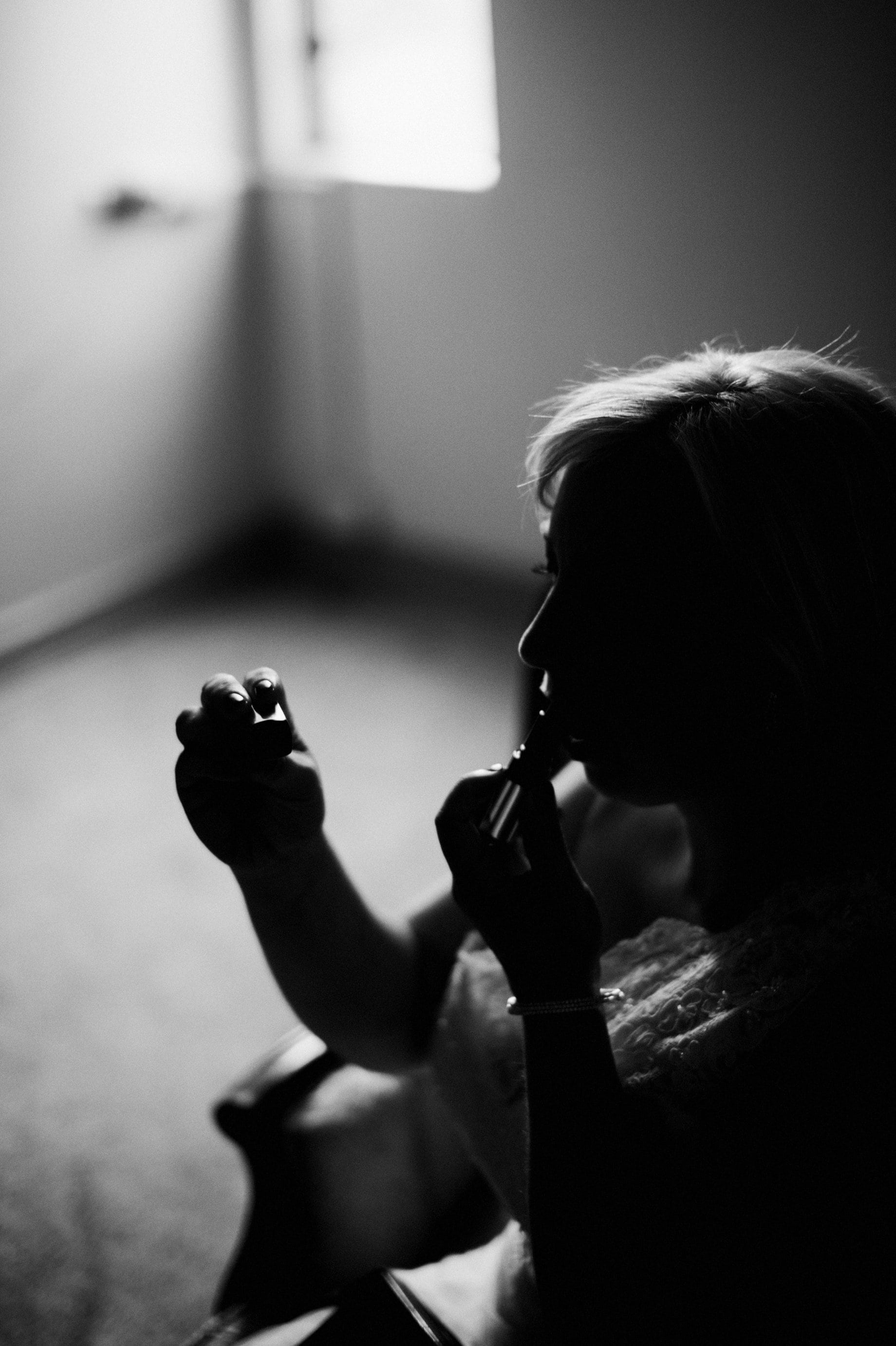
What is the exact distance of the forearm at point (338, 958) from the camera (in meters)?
1.03

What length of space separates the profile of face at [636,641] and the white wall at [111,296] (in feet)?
8.19

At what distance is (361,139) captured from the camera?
137 inches

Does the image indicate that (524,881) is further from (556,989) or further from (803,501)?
(803,501)

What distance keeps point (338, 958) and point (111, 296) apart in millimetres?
2586

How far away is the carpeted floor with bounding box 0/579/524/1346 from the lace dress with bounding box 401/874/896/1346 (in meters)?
0.52

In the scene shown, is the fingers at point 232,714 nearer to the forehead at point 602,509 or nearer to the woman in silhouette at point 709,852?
the woman in silhouette at point 709,852

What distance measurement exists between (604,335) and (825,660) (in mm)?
2392

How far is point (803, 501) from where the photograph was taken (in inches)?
32.2

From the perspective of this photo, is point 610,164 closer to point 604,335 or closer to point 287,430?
point 604,335

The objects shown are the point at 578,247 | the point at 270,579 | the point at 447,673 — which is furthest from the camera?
the point at 270,579

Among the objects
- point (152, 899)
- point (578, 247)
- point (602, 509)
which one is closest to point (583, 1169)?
point (602, 509)

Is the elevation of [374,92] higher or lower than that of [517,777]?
higher

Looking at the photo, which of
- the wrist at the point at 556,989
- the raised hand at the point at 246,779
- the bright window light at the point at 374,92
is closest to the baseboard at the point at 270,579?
the bright window light at the point at 374,92

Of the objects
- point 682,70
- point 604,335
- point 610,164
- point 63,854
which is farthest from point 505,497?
point 63,854
